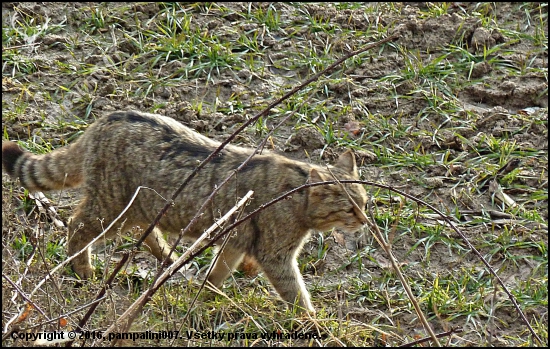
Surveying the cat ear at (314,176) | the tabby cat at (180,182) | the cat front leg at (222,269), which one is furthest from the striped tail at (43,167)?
the cat ear at (314,176)

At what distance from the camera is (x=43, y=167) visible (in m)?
6.46

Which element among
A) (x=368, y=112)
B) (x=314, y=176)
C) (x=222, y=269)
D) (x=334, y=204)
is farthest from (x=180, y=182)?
(x=368, y=112)

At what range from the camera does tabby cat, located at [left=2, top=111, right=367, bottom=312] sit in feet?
20.2

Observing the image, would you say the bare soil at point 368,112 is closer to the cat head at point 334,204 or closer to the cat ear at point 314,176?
the cat head at point 334,204

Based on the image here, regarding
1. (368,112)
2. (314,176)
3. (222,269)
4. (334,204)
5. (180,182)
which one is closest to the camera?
(314,176)

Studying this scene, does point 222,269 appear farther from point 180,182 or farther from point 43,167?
point 43,167

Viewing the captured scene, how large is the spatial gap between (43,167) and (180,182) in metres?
1.04

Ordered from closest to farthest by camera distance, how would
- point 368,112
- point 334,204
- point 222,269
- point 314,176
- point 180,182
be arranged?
point 314,176, point 334,204, point 180,182, point 222,269, point 368,112

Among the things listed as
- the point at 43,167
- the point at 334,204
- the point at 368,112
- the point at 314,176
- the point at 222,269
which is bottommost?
the point at 222,269

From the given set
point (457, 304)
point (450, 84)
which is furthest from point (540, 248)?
point (450, 84)

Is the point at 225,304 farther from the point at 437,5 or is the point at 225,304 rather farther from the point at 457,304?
the point at 437,5

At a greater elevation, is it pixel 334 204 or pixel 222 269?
pixel 334 204

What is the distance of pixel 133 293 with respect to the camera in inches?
240

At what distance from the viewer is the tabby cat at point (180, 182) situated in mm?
6172
